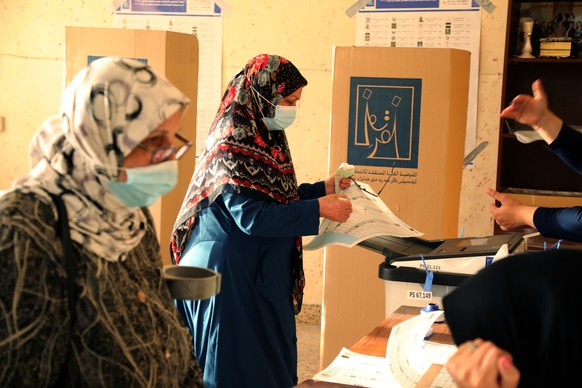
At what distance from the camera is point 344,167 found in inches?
109

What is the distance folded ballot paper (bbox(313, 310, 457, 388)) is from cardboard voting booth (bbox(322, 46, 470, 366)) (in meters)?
1.26

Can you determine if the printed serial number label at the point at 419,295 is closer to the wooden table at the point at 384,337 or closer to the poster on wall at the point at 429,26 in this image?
the wooden table at the point at 384,337

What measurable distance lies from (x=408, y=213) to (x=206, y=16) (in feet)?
6.59

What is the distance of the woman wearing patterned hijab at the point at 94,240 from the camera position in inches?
47.9

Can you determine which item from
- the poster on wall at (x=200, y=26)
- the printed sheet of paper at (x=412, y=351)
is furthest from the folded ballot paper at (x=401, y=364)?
the poster on wall at (x=200, y=26)

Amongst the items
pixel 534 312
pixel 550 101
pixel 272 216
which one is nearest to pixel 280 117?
pixel 272 216

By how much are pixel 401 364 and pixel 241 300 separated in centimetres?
76

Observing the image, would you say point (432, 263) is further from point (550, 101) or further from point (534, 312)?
point (550, 101)

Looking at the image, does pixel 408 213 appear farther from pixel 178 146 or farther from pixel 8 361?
pixel 8 361

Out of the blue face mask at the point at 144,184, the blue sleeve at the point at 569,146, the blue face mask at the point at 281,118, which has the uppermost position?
the blue face mask at the point at 281,118

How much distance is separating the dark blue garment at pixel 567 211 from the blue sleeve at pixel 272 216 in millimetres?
714

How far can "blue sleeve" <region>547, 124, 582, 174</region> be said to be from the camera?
2.29m

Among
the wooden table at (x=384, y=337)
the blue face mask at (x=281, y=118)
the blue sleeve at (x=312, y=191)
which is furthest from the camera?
the blue sleeve at (x=312, y=191)

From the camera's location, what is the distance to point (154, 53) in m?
3.37
